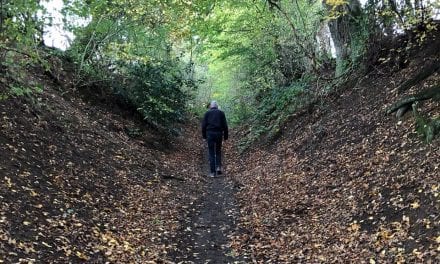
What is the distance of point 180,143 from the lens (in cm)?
1870

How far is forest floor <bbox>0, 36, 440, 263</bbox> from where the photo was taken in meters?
6.09

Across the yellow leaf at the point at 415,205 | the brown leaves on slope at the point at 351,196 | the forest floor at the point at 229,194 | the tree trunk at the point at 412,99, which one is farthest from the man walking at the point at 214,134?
the yellow leaf at the point at 415,205

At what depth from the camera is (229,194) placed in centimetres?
1095

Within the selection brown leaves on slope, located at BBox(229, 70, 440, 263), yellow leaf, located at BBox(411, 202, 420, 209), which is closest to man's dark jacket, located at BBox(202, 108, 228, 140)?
brown leaves on slope, located at BBox(229, 70, 440, 263)

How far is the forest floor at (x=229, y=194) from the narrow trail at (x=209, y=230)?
0.11 ft

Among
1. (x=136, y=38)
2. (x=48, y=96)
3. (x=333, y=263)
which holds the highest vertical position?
(x=136, y=38)

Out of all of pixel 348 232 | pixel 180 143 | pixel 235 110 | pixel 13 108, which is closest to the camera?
pixel 348 232

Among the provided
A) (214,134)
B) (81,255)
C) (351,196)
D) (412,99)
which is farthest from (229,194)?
(81,255)

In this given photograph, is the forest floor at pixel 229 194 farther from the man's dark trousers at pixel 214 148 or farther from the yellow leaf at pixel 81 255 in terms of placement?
the man's dark trousers at pixel 214 148

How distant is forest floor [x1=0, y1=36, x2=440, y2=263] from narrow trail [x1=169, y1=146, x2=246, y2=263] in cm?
3

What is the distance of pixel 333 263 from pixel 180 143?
43.4 ft

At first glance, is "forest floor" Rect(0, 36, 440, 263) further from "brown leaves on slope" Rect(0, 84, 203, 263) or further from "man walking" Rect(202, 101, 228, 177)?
"man walking" Rect(202, 101, 228, 177)

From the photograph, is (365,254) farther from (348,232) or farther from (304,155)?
(304,155)

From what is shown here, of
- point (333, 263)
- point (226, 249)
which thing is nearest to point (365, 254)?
point (333, 263)
